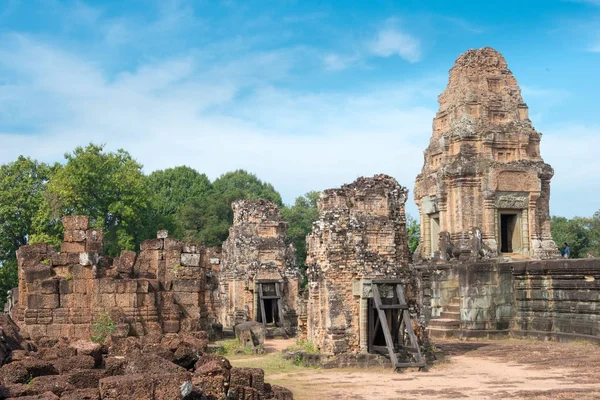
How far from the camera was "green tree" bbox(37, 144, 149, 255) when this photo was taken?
34062mm

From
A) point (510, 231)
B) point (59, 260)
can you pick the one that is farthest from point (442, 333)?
point (59, 260)

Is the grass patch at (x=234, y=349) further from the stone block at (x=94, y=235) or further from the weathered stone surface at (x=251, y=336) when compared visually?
the stone block at (x=94, y=235)

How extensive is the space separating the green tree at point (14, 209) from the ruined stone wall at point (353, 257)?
23.3 m

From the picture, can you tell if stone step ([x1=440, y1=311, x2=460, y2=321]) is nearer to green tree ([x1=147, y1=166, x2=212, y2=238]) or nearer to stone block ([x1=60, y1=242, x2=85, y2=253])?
stone block ([x1=60, y1=242, x2=85, y2=253])

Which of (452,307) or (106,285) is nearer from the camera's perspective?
(106,285)

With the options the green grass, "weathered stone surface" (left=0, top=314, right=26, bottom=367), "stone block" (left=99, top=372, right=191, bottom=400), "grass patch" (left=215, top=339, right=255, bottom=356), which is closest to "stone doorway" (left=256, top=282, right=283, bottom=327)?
"grass patch" (left=215, top=339, right=255, bottom=356)

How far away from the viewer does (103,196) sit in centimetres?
3581

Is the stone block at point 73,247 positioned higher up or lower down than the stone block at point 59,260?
higher up

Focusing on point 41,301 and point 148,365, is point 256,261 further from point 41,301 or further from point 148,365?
point 148,365

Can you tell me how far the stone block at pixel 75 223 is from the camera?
53.6 feet

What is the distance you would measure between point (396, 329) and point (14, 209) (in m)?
25.3

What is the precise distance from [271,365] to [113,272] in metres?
4.22

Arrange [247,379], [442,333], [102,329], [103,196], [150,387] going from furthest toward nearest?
[103,196] < [442,333] < [102,329] < [247,379] < [150,387]

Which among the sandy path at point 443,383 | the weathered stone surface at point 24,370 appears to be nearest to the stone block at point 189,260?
the sandy path at point 443,383
